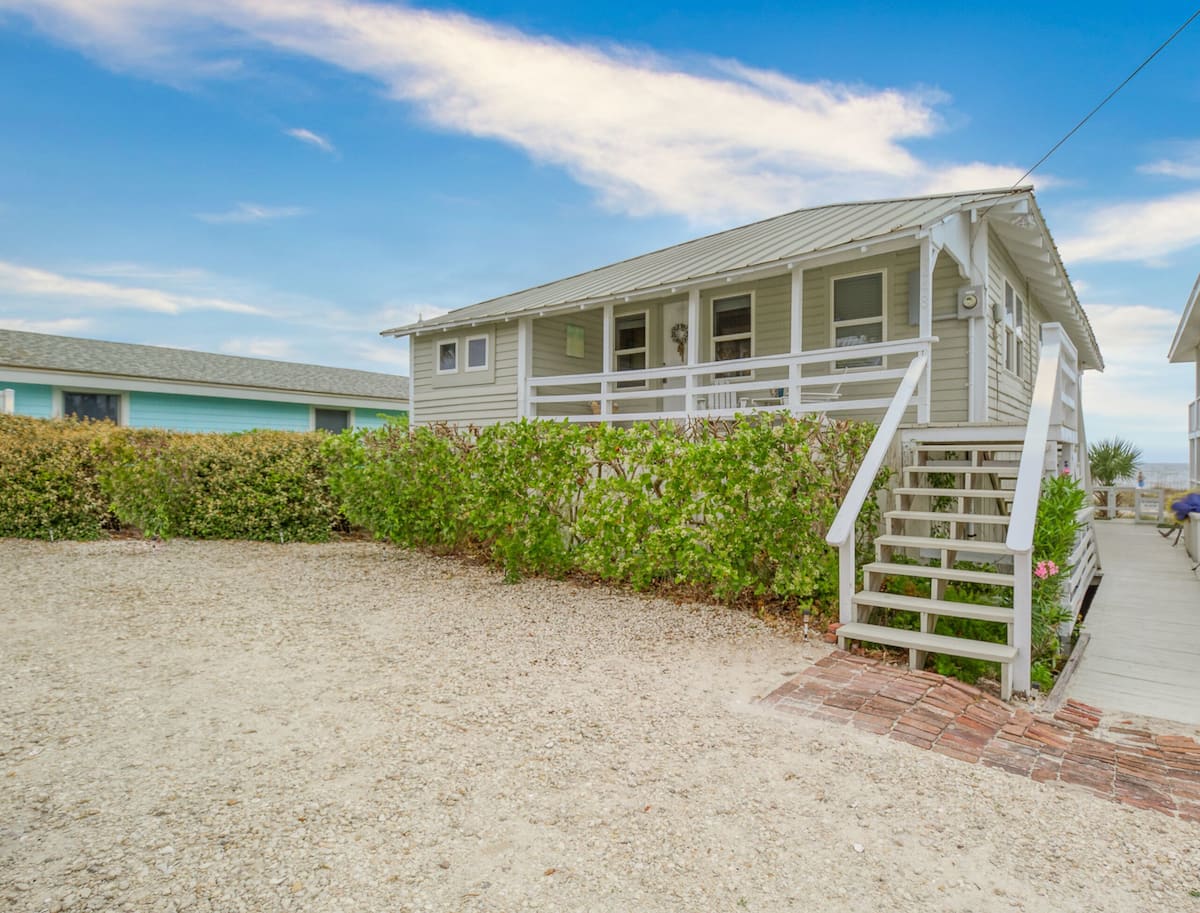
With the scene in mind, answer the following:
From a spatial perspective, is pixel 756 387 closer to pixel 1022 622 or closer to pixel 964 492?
pixel 964 492

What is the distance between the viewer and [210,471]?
997cm

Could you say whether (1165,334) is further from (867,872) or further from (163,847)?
(163,847)

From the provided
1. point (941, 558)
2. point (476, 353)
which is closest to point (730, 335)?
point (476, 353)

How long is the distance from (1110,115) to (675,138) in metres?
6.58

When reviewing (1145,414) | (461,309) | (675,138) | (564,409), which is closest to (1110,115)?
(675,138)

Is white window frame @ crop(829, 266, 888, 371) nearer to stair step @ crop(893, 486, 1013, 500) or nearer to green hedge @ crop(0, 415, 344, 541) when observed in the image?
stair step @ crop(893, 486, 1013, 500)

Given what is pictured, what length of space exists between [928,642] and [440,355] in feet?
35.5

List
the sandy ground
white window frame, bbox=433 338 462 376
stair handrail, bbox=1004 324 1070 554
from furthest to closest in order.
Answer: white window frame, bbox=433 338 462 376, stair handrail, bbox=1004 324 1070 554, the sandy ground

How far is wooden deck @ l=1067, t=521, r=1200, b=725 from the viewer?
4.36 metres

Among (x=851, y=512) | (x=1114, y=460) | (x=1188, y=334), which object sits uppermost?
(x=1188, y=334)

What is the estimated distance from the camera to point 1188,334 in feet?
45.0

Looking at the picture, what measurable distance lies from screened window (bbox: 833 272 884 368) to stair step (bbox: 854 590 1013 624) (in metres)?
5.07

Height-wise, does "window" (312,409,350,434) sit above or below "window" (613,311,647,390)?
below

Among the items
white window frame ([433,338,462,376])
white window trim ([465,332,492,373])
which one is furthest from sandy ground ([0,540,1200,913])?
white window frame ([433,338,462,376])
